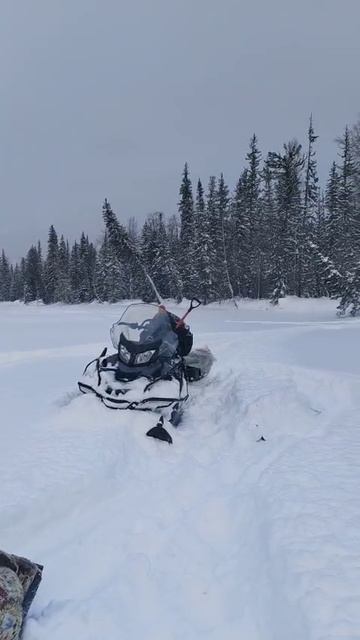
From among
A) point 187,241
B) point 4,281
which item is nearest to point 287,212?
point 187,241

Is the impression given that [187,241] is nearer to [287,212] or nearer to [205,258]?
[205,258]

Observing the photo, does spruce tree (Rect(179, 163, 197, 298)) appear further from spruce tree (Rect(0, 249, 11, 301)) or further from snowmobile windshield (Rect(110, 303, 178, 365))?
spruce tree (Rect(0, 249, 11, 301))

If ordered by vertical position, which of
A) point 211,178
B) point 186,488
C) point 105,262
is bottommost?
point 186,488

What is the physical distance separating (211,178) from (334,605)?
Result: 64.5m

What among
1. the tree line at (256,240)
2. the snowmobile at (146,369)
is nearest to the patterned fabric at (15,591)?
the snowmobile at (146,369)

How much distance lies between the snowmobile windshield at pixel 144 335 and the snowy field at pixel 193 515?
37.4 inches

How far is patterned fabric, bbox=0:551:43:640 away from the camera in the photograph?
2523 millimetres

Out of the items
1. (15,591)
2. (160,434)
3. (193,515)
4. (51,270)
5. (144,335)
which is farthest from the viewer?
(51,270)

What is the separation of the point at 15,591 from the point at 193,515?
6.70 ft

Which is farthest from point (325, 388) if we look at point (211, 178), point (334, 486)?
point (211, 178)

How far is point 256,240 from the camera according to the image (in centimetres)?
4681

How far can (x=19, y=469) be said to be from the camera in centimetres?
479

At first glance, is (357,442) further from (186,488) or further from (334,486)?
(186,488)

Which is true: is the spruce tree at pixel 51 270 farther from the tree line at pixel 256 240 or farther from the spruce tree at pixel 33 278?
the tree line at pixel 256 240
